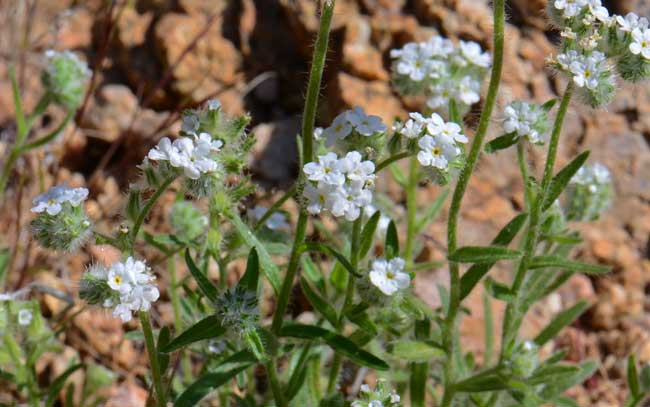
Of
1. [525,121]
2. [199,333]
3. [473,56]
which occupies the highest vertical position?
[473,56]

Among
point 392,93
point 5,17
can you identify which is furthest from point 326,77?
point 5,17

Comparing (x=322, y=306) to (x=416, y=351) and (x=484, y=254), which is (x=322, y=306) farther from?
(x=484, y=254)

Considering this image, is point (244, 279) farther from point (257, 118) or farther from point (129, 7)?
point (129, 7)

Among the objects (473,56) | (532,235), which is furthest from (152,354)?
(473,56)

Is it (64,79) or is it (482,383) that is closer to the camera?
(482,383)

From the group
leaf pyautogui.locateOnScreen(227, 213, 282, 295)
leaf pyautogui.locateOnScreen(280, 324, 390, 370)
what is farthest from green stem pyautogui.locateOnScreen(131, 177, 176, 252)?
leaf pyautogui.locateOnScreen(280, 324, 390, 370)

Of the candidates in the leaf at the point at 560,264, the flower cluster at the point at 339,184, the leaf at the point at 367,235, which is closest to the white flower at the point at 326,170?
the flower cluster at the point at 339,184

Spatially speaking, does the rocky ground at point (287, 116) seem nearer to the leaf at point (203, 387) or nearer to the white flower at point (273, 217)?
the white flower at point (273, 217)

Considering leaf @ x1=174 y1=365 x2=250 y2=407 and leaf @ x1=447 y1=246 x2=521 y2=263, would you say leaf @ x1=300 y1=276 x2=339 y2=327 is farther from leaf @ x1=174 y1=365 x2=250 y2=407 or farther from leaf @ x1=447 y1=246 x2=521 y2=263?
leaf @ x1=447 y1=246 x2=521 y2=263
